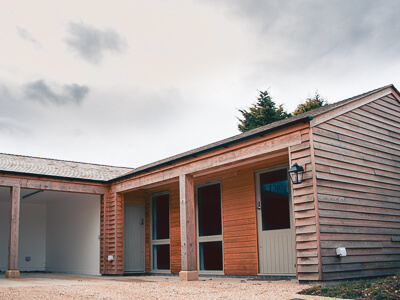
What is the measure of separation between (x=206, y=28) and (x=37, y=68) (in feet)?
24.3

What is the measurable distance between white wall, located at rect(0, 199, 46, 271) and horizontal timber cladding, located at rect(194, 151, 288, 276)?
931cm

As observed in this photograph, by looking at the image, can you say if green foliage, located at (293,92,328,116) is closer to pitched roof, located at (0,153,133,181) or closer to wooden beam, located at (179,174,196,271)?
pitched roof, located at (0,153,133,181)

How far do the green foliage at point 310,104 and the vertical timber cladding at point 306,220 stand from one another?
670 inches

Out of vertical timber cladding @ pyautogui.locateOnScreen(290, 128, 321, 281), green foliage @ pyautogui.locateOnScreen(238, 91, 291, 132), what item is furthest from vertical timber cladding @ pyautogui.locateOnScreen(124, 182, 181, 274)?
green foliage @ pyautogui.locateOnScreen(238, 91, 291, 132)

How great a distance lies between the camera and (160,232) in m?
12.3

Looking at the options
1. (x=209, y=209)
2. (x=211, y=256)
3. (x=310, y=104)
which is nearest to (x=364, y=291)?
(x=211, y=256)

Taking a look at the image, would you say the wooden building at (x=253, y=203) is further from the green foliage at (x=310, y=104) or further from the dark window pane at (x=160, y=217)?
the green foliage at (x=310, y=104)

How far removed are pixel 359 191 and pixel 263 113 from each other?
17810 mm

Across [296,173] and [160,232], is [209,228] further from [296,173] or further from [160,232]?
[296,173]

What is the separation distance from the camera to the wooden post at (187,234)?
868cm

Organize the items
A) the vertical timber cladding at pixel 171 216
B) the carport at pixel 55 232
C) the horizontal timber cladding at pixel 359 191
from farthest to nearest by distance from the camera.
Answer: the carport at pixel 55 232, the vertical timber cladding at pixel 171 216, the horizontal timber cladding at pixel 359 191

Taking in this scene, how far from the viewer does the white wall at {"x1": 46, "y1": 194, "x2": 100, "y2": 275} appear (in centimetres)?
1276

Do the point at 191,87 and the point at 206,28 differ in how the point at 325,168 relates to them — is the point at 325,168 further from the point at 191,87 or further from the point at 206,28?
the point at 191,87

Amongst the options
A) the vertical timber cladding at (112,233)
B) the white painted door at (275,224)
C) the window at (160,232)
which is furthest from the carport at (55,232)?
the white painted door at (275,224)
